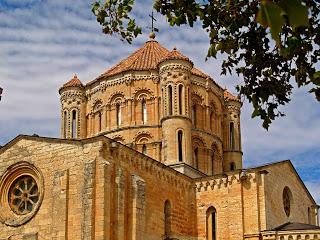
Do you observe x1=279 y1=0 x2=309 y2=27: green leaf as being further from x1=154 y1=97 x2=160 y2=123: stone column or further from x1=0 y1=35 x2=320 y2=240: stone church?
x1=154 y1=97 x2=160 y2=123: stone column

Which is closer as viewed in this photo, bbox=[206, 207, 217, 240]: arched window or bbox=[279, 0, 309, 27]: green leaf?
bbox=[279, 0, 309, 27]: green leaf

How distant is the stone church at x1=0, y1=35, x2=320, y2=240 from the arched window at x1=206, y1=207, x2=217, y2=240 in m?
0.05

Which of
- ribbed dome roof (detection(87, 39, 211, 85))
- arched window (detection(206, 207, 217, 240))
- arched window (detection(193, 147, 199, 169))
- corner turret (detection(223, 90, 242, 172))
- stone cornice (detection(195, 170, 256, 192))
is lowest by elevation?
arched window (detection(206, 207, 217, 240))

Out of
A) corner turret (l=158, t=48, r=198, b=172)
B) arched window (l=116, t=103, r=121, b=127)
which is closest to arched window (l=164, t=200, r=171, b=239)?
corner turret (l=158, t=48, r=198, b=172)

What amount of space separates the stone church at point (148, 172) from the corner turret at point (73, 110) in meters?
0.07

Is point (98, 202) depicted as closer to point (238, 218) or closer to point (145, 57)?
point (238, 218)

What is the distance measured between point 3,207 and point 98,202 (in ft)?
19.4

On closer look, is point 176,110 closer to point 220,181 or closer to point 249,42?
point 220,181

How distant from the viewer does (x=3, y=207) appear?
84.2 ft

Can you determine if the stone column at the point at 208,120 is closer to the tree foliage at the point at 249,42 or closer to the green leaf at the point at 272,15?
the tree foliage at the point at 249,42

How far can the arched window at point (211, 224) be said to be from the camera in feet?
90.7

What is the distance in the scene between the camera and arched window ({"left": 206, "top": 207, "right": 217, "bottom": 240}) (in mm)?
27641

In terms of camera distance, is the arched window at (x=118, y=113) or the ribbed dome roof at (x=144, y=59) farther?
the ribbed dome roof at (x=144, y=59)

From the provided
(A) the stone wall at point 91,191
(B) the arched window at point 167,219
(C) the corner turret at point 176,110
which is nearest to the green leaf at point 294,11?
(A) the stone wall at point 91,191
